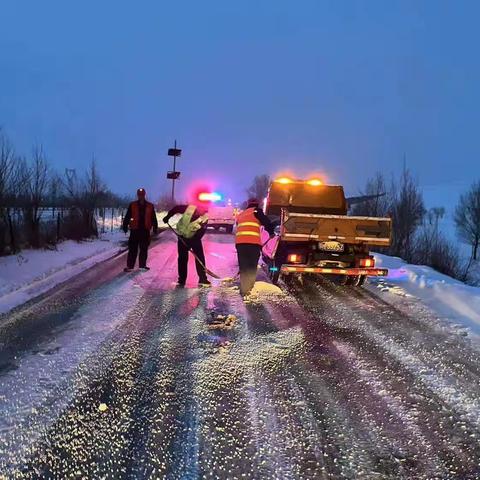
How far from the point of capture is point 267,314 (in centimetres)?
741

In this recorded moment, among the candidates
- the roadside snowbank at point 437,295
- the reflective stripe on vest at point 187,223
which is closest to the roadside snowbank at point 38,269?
the reflective stripe on vest at point 187,223

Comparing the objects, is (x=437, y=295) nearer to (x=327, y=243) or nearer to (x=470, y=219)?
(x=327, y=243)

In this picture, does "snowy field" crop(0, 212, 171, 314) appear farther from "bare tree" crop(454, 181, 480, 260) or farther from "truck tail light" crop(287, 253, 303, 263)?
"bare tree" crop(454, 181, 480, 260)

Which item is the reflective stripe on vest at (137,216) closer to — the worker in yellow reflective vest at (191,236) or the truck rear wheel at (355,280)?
the worker in yellow reflective vest at (191,236)

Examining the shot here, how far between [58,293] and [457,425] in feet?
23.4

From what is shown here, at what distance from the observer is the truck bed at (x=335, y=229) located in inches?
378

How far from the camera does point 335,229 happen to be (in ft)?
32.0

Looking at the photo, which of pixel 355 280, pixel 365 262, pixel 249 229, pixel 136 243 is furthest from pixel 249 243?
pixel 136 243

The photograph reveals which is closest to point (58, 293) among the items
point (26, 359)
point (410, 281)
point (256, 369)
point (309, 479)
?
point (26, 359)

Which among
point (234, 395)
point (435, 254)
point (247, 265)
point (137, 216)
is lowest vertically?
point (435, 254)

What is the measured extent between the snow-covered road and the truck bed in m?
2.39

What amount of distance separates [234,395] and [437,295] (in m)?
6.69

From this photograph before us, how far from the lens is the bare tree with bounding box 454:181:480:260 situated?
6119 centimetres

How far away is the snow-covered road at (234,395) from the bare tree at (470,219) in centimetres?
→ 5860
